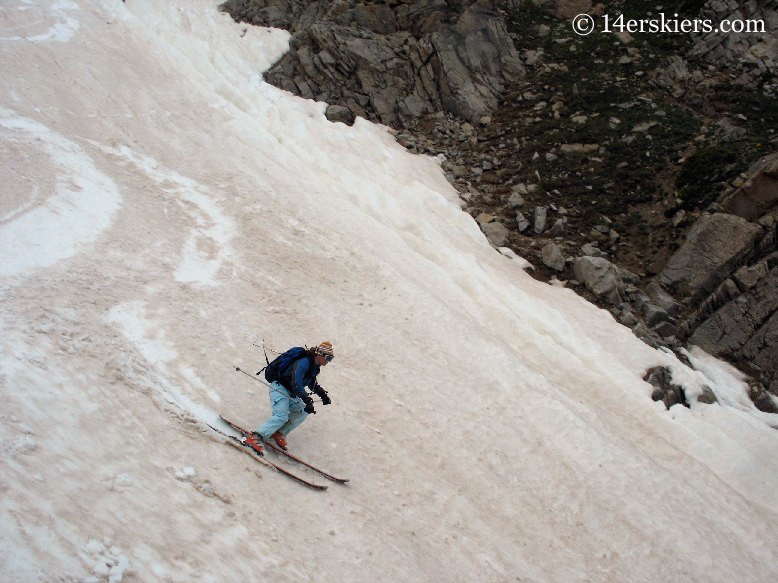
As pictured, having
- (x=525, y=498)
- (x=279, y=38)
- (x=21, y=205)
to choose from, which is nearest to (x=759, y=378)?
(x=525, y=498)

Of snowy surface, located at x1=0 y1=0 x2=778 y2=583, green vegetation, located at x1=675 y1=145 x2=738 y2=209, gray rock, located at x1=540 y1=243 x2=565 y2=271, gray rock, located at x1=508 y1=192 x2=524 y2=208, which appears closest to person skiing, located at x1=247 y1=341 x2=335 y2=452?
Answer: snowy surface, located at x1=0 y1=0 x2=778 y2=583

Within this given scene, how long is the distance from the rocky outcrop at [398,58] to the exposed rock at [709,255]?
52.0 ft

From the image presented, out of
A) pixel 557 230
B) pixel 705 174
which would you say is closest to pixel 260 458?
pixel 557 230

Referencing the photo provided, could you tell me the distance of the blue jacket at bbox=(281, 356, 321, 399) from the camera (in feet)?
28.3

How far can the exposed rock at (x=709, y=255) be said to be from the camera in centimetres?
2034

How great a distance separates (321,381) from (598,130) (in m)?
25.0

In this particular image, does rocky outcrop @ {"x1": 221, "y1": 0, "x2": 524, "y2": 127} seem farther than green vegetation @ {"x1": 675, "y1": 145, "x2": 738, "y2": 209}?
Yes

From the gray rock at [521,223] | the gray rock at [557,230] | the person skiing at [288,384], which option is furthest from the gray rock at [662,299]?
the person skiing at [288,384]

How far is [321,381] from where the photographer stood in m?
11.9

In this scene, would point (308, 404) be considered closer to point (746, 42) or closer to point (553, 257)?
point (553, 257)

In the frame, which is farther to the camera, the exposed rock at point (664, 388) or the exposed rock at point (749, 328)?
the exposed rock at point (749, 328)

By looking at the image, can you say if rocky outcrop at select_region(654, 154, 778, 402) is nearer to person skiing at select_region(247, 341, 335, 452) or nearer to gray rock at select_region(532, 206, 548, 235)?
gray rock at select_region(532, 206, 548, 235)

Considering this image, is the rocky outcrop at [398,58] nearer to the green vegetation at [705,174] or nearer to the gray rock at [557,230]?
the gray rock at [557,230]

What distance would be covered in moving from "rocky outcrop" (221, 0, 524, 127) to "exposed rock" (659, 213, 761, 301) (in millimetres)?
15850
